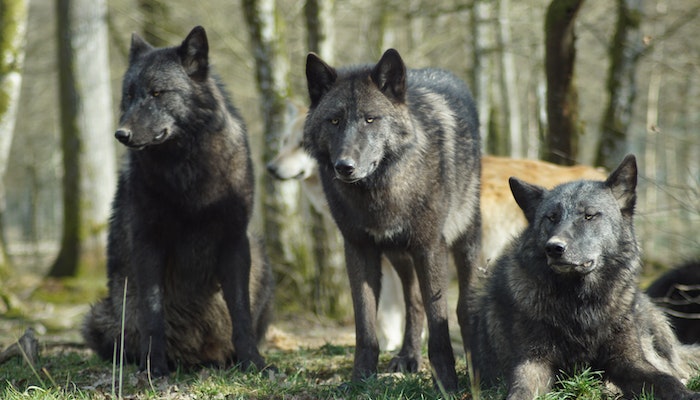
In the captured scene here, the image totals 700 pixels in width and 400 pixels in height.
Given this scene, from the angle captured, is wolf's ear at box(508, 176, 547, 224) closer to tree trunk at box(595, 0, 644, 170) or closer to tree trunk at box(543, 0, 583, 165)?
tree trunk at box(543, 0, 583, 165)

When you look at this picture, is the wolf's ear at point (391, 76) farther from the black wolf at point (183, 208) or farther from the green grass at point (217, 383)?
the green grass at point (217, 383)

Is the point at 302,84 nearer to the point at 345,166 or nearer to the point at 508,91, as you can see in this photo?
the point at 508,91

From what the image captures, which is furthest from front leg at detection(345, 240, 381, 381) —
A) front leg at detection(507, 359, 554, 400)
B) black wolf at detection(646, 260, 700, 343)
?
black wolf at detection(646, 260, 700, 343)

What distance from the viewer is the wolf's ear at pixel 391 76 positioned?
16.4ft

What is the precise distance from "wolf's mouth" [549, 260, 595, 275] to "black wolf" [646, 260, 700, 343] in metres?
2.67

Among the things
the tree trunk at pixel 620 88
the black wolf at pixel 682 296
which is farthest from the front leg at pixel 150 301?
the tree trunk at pixel 620 88

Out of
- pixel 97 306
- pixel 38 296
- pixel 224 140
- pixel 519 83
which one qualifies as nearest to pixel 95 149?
pixel 38 296

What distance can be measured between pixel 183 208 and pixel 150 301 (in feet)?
2.55

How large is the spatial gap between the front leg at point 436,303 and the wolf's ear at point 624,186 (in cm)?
123

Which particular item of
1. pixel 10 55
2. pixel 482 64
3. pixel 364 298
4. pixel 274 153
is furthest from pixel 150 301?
pixel 482 64

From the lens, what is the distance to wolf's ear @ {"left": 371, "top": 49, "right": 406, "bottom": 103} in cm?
501

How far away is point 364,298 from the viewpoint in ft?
16.9

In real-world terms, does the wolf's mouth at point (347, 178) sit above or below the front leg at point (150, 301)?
above

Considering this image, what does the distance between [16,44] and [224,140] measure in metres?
5.29
